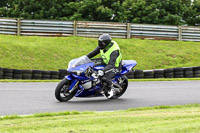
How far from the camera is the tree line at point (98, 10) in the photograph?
117 ft

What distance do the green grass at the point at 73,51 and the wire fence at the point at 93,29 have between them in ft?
2.08

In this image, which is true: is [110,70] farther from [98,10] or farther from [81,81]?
[98,10]

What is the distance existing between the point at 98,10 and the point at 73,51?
40.8 feet

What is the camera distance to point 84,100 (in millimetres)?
11391

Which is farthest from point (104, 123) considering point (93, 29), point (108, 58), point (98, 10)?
point (98, 10)

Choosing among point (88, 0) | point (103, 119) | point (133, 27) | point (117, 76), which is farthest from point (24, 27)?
point (103, 119)

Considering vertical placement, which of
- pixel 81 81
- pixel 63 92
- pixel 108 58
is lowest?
pixel 63 92

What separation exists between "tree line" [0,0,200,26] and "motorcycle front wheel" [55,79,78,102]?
81.9ft

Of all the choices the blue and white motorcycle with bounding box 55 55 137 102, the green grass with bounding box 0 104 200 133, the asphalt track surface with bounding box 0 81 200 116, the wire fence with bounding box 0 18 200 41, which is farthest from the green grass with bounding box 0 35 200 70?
the green grass with bounding box 0 104 200 133

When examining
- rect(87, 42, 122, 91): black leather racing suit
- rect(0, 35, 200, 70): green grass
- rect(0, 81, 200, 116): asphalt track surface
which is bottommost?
rect(0, 35, 200, 70): green grass

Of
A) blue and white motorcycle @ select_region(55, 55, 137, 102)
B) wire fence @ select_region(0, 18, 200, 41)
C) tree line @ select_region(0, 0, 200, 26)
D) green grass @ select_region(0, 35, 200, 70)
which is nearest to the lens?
blue and white motorcycle @ select_region(55, 55, 137, 102)

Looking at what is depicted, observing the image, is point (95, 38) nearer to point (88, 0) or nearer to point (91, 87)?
point (88, 0)

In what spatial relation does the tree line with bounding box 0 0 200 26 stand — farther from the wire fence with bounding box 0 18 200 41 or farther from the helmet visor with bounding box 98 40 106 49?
the helmet visor with bounding box 98 40 106 49

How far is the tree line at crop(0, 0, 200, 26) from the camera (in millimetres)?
35797
